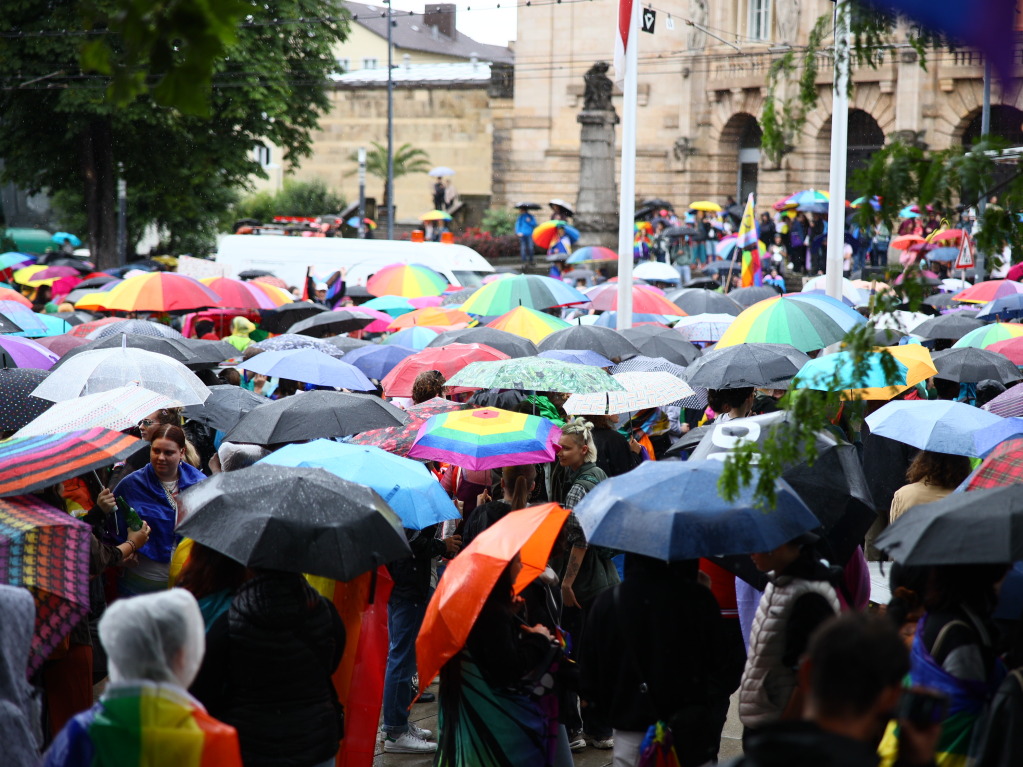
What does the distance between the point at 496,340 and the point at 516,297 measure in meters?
2.25

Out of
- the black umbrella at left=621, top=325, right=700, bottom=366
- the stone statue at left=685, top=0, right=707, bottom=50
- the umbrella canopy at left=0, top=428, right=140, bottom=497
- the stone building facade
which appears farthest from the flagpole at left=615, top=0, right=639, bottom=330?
the stone statue at left=685, top=0, right=707, bottom=50

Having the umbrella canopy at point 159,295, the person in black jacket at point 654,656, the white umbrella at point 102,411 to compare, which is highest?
the umbrella canopy at point 159,295

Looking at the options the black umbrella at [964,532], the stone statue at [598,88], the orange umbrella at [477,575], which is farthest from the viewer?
the stone statue at [598,88]

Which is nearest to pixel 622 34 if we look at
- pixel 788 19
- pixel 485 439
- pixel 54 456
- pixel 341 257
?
pixel 485 439

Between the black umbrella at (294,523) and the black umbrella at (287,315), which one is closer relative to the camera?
the black umbrella at (294,523)

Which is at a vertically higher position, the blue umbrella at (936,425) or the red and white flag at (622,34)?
the red and white flag at (622,34)

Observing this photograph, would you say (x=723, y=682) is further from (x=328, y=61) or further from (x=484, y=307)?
(x=328, y=61)

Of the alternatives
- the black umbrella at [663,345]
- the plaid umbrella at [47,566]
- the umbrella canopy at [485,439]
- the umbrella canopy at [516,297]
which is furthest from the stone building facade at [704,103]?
the plaid umbrella at [47,566]

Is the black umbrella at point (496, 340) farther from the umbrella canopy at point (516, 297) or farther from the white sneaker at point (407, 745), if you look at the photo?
the white sneaker at point (407, 745)

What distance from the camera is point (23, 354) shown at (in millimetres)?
10141

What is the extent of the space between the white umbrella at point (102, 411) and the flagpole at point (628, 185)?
21.0 ft

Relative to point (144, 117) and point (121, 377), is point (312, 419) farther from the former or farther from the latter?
point (144, 117)

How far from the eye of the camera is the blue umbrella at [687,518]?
473cm

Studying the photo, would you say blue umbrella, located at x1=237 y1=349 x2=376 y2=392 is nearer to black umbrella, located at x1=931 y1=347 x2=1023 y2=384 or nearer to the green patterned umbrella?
the green patterned umbrella
